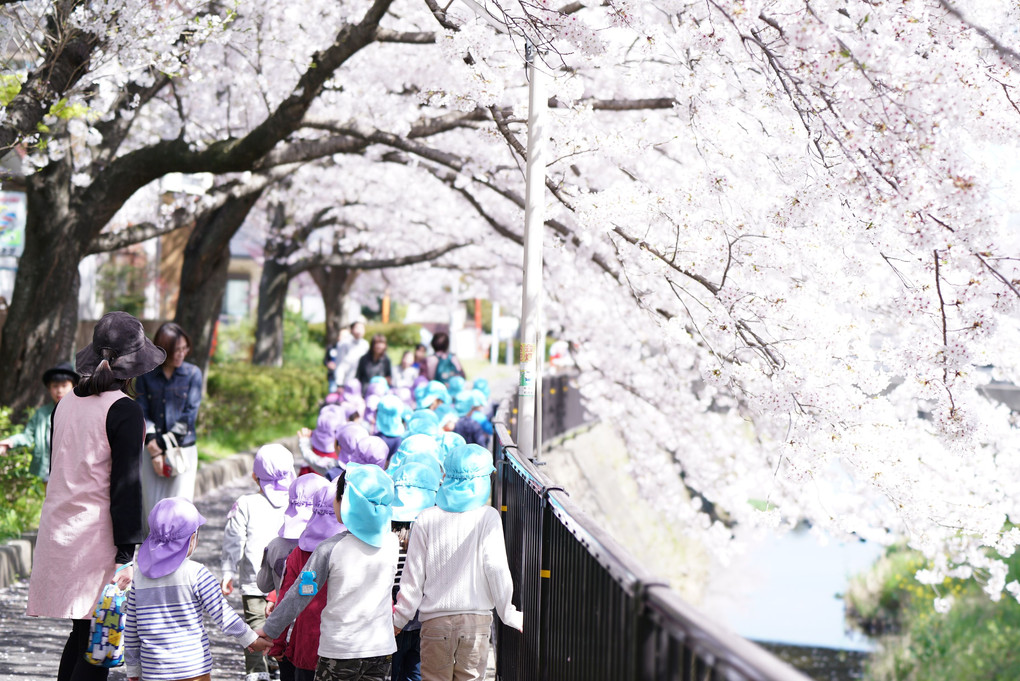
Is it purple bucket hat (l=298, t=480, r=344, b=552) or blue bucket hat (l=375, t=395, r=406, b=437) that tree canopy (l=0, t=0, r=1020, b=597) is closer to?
blue bucket hat (l=375, t=395, r=406, b=437)

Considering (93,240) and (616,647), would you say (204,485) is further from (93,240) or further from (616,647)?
(616,647)

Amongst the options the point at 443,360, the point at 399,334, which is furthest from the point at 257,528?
the point at 399,334

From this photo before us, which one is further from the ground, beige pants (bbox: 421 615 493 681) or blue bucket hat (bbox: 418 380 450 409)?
blue bucket hat (bbox: 418 380 450 409)

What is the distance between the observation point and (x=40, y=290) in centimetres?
991

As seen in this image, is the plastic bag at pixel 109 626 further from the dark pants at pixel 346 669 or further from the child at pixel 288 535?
the dark pants at pixel 346 669

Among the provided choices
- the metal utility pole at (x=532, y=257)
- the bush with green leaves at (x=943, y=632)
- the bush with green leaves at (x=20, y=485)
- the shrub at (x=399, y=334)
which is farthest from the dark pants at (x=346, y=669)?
the shrub at (x=399, y=334)

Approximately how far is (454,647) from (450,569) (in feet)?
1.11

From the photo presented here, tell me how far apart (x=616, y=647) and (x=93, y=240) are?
9.18 m

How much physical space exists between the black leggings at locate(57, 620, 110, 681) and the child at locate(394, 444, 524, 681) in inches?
49.6

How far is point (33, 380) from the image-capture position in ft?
32.6

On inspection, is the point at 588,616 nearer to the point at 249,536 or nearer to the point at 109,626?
the point at 109,626

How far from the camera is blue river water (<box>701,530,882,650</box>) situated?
78.5 feet

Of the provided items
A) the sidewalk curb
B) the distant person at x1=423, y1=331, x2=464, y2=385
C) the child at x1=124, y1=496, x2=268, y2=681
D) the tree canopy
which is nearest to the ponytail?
the child at x1=124, y1=496, x2=268, y2=681

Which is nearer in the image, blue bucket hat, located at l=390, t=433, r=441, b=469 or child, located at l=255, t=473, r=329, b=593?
child, located at l=255, t=473, r=329, b=593
